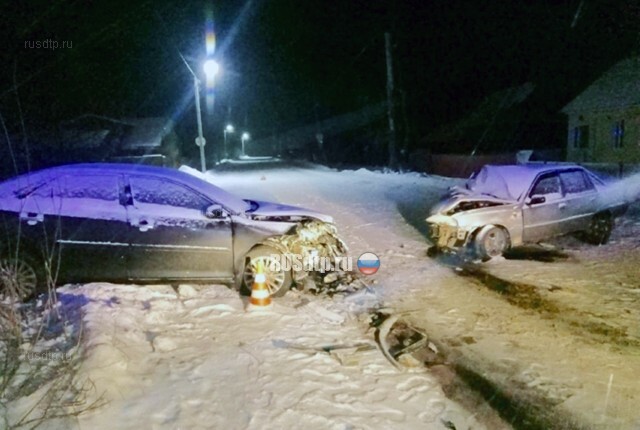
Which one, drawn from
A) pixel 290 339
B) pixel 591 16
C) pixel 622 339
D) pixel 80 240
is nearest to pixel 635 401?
pixel 622 339

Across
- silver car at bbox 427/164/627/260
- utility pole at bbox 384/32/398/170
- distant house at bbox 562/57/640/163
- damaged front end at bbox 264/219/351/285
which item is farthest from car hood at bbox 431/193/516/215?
utility pole at bbox 384/32/398/170

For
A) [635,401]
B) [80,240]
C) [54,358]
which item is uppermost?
[80,240]

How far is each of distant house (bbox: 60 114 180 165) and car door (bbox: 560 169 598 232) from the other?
71.3 ft

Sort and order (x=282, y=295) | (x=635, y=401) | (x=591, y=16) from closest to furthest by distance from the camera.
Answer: (x=635, y=401), (x=282, y=295), (x=591, y=16)

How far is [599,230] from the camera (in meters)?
10.1

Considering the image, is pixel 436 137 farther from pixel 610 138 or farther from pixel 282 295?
pixel 282 295

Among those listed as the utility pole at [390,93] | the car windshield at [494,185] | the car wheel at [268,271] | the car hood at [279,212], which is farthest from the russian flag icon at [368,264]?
the utility pole at [390,93]

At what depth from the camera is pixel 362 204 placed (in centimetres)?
1547

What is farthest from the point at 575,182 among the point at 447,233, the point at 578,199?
the point at 447,233

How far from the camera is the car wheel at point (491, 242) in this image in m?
8.92

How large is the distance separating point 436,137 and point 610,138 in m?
12.2

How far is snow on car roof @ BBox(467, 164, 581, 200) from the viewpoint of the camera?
948 cm

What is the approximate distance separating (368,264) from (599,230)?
16.6 feet

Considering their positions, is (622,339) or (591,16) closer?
(622,339)
